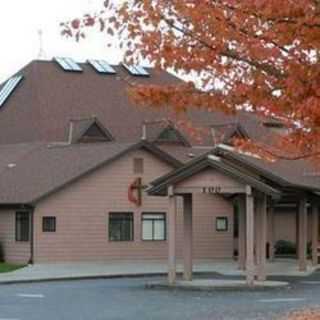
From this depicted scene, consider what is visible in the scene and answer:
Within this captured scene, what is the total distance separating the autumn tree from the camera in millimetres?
11562

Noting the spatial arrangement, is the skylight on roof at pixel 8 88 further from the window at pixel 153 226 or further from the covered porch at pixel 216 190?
the covered porch at pixel 216 190

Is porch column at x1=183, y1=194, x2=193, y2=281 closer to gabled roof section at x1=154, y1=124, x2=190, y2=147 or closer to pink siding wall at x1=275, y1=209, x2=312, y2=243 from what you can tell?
gabled roof section at x1=154, y1=124, x2=190, y2=147

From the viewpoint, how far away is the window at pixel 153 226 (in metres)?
45.4

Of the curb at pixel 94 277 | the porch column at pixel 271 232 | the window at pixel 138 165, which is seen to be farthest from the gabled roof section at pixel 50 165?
the curb at pixel 94 277

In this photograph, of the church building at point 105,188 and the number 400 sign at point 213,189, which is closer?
the number 400 sign at point 213,189

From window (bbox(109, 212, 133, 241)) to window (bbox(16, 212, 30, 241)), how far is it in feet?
12.1

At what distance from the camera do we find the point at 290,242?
178ft

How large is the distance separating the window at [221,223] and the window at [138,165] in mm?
5049

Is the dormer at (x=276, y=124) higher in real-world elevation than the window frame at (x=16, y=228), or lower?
higher

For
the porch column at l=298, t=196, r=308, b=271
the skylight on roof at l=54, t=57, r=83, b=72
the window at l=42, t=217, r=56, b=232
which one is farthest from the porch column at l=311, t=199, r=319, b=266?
the skylight on roof at l=54, t=57, r=83, b=72

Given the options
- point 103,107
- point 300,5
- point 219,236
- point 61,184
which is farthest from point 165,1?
point 103,107

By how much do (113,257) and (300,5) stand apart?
3380cm

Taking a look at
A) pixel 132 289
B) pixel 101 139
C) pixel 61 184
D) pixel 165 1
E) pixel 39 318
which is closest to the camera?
pixel 165 1

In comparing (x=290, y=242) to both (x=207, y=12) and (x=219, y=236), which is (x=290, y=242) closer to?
(x=219, y=236)
